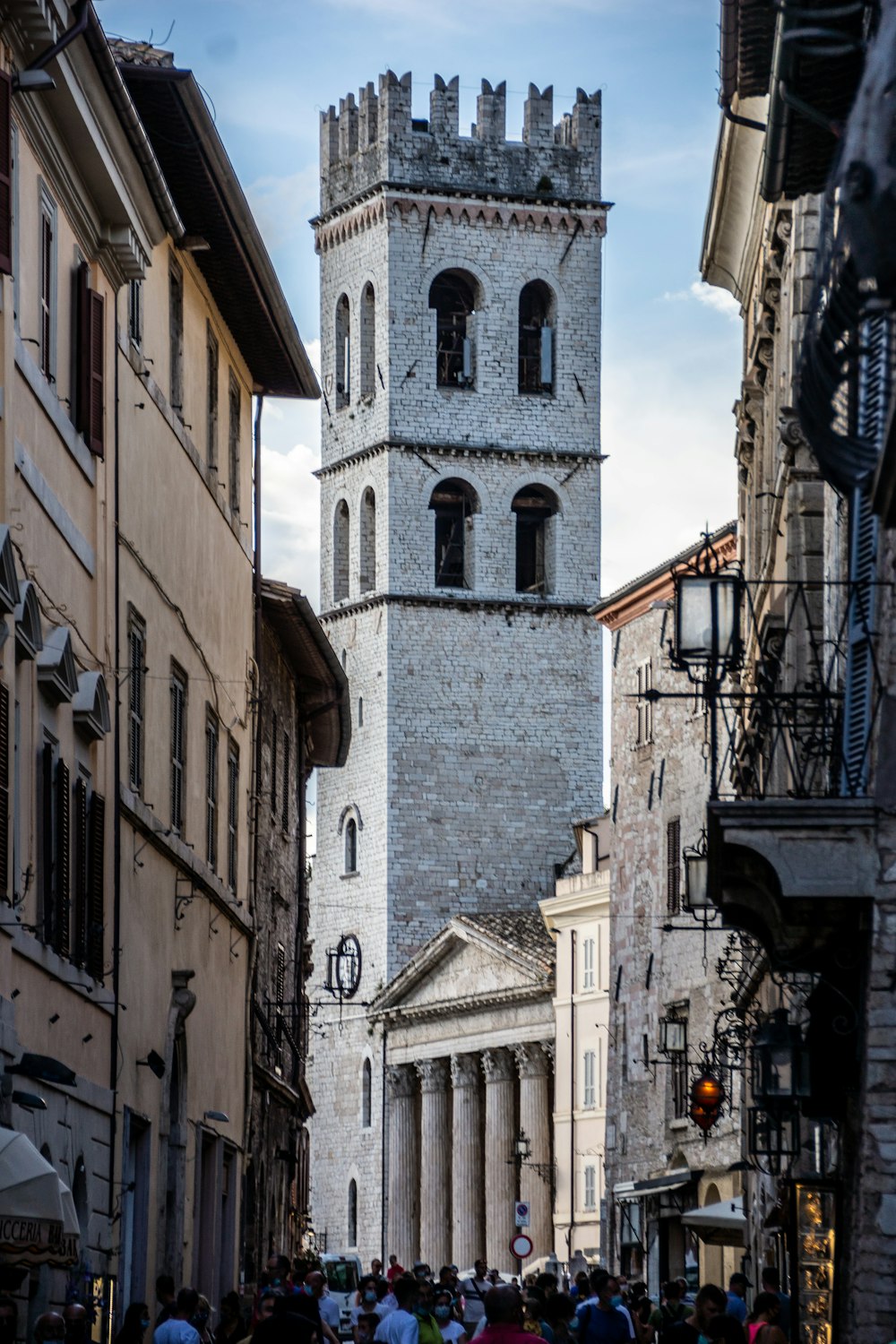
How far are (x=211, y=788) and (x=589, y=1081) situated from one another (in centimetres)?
4006

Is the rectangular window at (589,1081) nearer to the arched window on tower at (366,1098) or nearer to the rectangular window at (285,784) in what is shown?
the arched window on tower at (366,1098)

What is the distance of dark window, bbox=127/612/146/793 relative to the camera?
66.2 feet

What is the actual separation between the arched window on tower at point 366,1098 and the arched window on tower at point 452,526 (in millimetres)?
13842

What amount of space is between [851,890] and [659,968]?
3699 cm

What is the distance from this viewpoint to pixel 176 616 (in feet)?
74.9

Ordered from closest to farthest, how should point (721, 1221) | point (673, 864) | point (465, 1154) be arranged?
point (721, 1221)
point (673, 864)
point (465, 1154)

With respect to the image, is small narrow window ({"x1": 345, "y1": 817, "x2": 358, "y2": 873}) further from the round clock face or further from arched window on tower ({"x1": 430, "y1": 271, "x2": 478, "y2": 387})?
arched window on tower ({"x1": 430, "y1": 271, "x2": 478, "y2": 387})

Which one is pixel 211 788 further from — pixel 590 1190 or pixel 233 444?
pixel 590 1190

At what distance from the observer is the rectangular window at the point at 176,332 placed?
76.2 ft

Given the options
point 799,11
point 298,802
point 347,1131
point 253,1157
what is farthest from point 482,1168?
point 799,11

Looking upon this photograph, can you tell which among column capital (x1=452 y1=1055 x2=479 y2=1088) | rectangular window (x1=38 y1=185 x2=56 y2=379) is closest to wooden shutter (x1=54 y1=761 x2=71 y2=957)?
rectangular window (x1=38 y1=185 x2=56 y2=379)

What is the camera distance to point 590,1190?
209 feet

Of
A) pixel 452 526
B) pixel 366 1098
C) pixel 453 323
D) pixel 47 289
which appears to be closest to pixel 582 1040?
pixel 366 1098

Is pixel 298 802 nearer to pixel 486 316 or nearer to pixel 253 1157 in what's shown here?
pixel 253 1157
